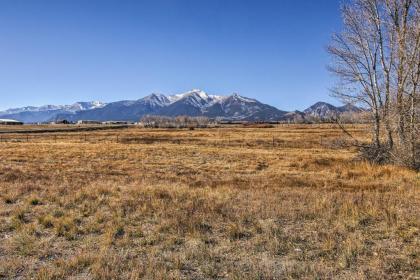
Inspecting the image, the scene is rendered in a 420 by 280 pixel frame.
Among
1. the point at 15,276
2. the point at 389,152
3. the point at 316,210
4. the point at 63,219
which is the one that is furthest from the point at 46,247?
the point at 389,152

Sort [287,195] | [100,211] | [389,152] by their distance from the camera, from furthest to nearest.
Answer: [389,152]
[287,195]
[100,211]

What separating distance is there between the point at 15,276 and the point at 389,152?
1972 cm

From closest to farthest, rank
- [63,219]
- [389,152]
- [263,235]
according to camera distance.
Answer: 1. [263,235]
2. [63,219]
3. [389,152]

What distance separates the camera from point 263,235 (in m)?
8.05

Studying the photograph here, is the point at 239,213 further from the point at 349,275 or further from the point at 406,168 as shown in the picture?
the point at 406,168

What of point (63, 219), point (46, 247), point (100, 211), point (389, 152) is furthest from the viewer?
point (389, 152)

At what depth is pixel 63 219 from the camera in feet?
31.3

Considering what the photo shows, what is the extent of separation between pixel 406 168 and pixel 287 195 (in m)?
9.53

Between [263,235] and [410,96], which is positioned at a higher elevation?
[410,96]

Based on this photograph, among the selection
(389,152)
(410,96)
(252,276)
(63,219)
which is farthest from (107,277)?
(389,152)

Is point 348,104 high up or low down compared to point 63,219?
up

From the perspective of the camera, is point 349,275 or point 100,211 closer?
point 349,275

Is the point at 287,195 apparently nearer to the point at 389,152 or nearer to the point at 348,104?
the point at 389,152

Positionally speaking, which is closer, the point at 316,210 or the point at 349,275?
the point at 349,275
